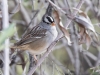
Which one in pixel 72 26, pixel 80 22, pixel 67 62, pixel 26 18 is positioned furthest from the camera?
pixel 67 62

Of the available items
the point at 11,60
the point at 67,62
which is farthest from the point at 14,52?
the point at 67,62

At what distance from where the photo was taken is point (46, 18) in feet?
7.07

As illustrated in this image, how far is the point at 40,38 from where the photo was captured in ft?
7.30

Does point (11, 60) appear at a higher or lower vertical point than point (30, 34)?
lower

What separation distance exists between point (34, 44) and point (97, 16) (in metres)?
0.83

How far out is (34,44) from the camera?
224 cm

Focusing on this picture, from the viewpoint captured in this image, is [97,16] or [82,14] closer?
[82,14]

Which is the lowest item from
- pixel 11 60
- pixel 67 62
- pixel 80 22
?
pixel 67 62

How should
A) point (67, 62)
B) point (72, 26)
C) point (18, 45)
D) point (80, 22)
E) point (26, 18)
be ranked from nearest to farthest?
point (80, 22)
point (18, 45)
point (72, 26)
point (26, 18)
point (67, 62)

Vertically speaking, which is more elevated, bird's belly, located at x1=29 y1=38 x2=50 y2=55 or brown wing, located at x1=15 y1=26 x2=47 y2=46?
brown wing, located at x1=15 y1=26 x2=47 y2=46

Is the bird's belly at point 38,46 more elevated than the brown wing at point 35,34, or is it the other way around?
the brown wing at point 35,34

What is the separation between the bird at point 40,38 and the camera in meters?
2.15

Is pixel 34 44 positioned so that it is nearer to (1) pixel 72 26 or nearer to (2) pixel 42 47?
(2) pixel 42 47

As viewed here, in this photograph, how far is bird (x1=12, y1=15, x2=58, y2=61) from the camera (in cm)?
215
